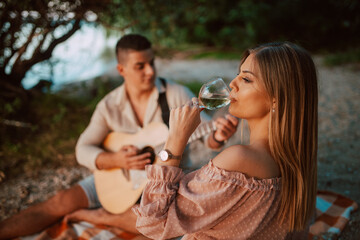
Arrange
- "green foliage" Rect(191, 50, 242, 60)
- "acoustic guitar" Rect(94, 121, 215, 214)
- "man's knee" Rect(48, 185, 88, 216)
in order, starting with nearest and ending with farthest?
"acoustic guitar" Rect(94, 121, 215, 214) < "man's knee" Rect(48, 185, 88, 216) < "green foliage" Rect(191, 50, 242, 60)

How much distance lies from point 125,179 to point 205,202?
1647 millimetres

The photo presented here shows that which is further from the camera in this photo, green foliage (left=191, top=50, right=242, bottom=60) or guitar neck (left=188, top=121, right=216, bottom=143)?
green foliage (left=191, top=50, right=242, bottom=60)

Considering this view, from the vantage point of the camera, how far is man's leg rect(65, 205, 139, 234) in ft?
8.90

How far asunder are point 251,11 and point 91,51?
758 centimetres

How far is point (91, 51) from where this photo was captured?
5.69 metres

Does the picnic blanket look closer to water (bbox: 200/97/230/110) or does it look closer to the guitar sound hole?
the guitar sound hole

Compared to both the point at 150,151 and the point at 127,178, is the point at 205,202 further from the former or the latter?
the point at 127,178

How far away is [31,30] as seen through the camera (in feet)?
15.1

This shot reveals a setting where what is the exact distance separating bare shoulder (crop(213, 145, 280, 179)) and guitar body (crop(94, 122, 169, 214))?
4.61ft

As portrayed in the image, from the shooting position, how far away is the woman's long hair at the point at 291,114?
1.47m

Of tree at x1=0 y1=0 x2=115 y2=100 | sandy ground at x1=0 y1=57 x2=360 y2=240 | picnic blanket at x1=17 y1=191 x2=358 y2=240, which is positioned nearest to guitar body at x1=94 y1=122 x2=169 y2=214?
picnic blanket at x1=17 y1=191 x2=358 y2=240

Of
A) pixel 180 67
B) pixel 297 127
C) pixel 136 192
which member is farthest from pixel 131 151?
pixel 180 67

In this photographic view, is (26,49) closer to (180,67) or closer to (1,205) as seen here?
(1,205)

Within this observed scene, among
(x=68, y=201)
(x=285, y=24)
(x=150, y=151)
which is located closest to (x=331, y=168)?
(x=150, y=151)
